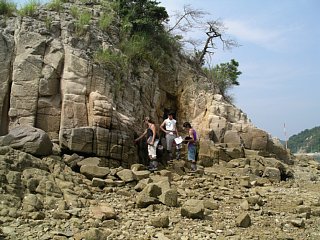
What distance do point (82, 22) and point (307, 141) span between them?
56154 millimetres

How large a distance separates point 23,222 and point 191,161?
6260 millimetres

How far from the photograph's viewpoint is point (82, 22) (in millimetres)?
13734

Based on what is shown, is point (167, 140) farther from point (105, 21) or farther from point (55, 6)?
point (55, 6)

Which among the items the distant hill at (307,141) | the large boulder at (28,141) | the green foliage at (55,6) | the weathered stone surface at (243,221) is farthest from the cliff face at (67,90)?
the distant hill at (307,141)

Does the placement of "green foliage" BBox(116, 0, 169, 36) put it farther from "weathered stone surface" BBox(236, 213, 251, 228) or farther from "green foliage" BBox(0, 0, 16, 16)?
"weathered stone surface" BBox(236, 213, 251, 228)

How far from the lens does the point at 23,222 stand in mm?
7148

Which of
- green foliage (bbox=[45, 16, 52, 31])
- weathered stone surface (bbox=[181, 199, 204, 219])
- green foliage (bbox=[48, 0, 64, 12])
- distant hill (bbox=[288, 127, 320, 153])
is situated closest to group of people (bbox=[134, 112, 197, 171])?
weathered stone surface (bbox=[181, 199, 204, 219])

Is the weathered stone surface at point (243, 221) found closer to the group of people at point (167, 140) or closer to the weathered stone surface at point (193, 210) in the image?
the weathered stone surface at point (193, 210)

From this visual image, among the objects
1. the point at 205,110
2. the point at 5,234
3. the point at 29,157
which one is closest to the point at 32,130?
the point at 29,157

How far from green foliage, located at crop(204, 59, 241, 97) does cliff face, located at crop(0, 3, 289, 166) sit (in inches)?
207

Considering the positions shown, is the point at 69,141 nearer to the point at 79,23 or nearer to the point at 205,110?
the point at 79,23

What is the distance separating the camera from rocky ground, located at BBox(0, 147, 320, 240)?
722cm

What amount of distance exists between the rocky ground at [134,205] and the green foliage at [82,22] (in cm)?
499

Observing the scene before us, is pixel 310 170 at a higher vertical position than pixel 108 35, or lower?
lower
